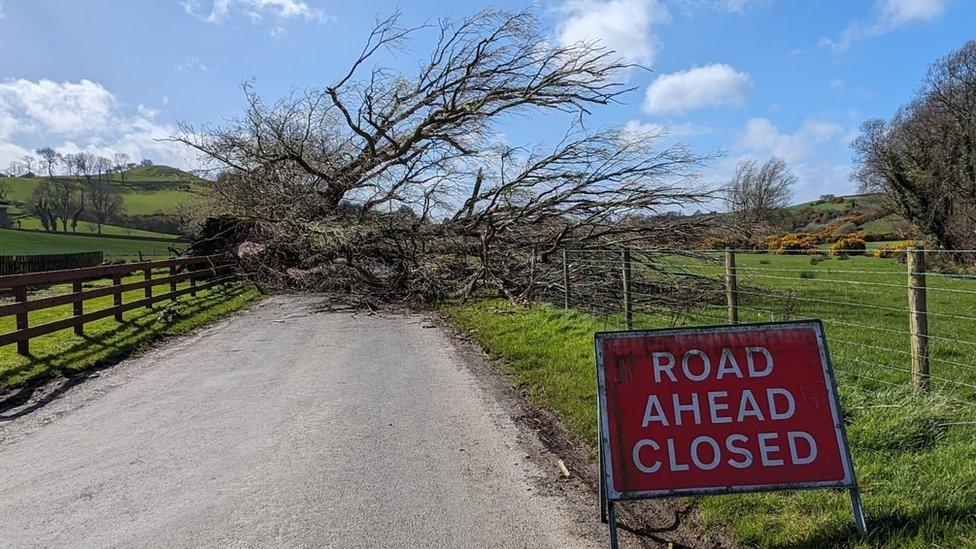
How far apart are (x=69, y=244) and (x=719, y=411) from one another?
6888 cm

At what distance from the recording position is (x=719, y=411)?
11.2 feet

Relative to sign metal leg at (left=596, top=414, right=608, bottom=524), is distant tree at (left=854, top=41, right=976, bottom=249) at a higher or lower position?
higher

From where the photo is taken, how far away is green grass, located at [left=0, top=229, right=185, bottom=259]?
2007 inches

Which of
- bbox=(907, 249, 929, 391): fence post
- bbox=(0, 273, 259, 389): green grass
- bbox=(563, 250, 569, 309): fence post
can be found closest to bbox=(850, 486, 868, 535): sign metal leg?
bbox=(907, 249, 929, 391): fence post

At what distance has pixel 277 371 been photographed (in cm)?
796

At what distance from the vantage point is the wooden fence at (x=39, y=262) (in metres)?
28.8

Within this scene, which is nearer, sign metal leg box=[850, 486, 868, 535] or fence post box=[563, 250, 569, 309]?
sign metal leg box=[850, 486, 868, 535]

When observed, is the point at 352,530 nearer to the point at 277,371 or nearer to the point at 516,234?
the point at 277,371

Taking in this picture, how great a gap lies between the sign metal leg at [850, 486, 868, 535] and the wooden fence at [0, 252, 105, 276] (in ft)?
104

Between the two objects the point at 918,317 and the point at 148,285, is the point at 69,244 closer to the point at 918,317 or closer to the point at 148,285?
the point at 148,285

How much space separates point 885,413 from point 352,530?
13.3 feet

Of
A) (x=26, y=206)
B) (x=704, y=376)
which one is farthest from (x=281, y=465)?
(x=26, y=206)

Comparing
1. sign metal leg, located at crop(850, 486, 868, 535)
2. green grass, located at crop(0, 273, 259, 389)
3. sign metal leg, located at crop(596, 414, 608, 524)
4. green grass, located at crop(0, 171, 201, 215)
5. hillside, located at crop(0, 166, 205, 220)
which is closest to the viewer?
sign metal leg, located at crop(850, 486, 868, 535)

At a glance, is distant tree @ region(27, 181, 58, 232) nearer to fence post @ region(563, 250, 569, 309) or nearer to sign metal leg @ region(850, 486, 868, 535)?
fence post @ region(563, 250, 569, 309)
